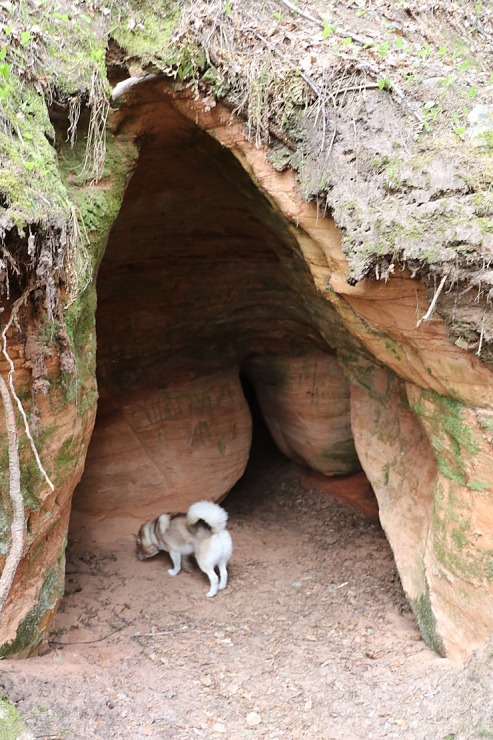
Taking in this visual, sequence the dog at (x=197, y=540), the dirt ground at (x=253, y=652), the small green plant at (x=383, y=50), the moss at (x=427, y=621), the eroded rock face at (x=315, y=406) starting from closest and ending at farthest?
the dirt ground at (x=253, y=652), the small green plant at (x=383, y=50), the moss at (x=427, y=621), the dog at (x=197, y=540), the eroded rock face at (x=315, y=406)

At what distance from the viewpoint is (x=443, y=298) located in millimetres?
4023

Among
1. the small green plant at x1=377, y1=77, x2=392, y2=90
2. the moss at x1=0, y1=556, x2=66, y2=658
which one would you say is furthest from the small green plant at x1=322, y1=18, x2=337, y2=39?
the moss at x1=0, y1=556, x2=66, y2=658

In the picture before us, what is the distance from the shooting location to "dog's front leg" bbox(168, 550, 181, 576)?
6.80 metres

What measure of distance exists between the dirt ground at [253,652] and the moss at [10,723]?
0.17 meters

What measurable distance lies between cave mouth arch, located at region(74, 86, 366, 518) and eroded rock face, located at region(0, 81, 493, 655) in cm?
2

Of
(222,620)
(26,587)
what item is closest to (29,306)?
(26,587)

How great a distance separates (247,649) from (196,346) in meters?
3.90

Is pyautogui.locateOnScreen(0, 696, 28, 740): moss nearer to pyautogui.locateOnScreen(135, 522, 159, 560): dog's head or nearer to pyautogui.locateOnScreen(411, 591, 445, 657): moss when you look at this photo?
pyautogui.locateOnScreen(411, 591, 445, 657): moss

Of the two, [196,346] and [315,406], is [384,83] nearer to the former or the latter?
[196,346]

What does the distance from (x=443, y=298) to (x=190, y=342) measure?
4349mm

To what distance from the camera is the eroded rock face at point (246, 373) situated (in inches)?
175

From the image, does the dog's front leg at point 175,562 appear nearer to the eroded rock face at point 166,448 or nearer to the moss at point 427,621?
the eroded rock face at point 166,448

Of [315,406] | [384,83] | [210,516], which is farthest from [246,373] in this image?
[384,83]

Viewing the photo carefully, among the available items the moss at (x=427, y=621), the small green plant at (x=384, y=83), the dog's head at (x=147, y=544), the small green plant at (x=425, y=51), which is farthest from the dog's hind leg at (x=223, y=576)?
the small green plant at (x=425, y=51)
